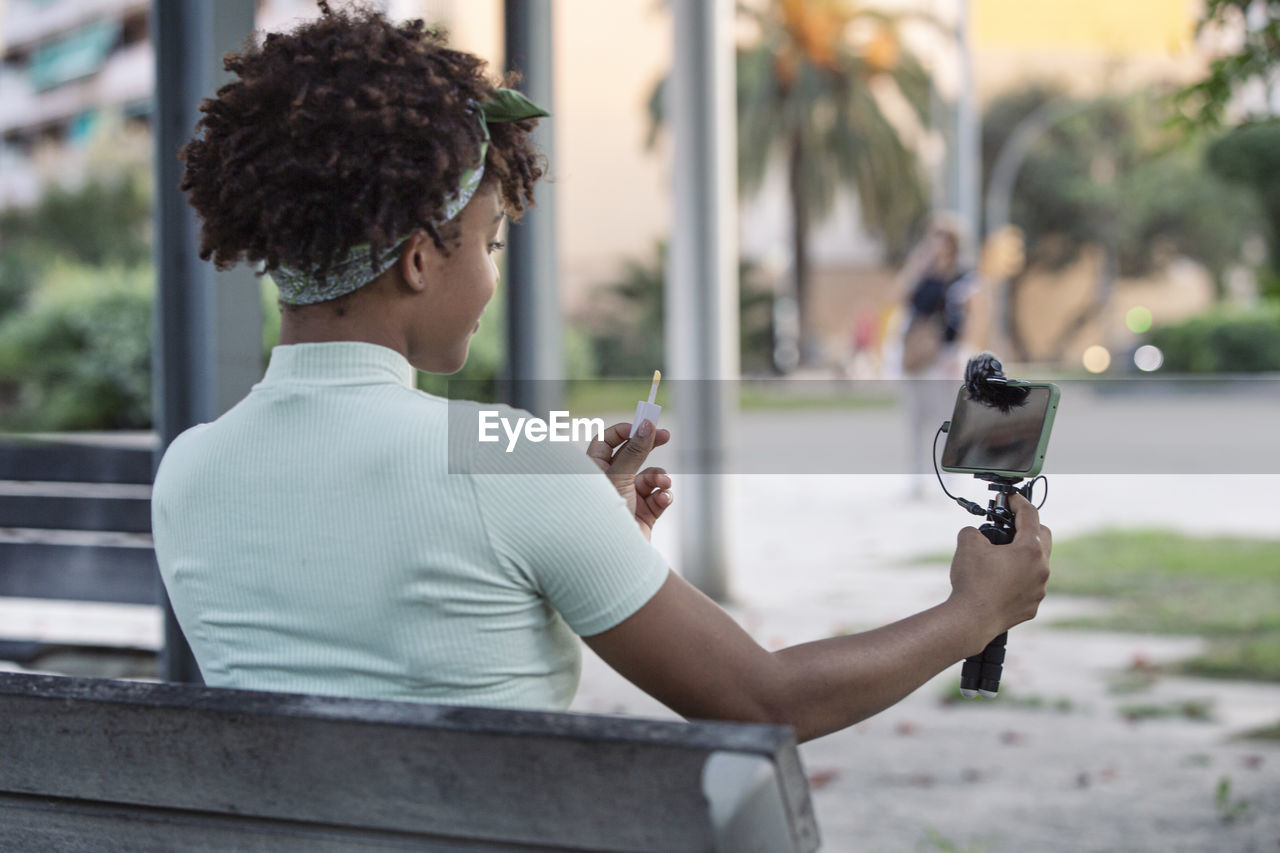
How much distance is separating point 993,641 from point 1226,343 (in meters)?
30.0

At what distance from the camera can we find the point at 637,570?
146 centimetres

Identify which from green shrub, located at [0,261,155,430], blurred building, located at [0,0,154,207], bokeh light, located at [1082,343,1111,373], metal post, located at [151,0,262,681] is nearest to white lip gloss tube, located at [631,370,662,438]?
metal post, located at [151,0,262,681]

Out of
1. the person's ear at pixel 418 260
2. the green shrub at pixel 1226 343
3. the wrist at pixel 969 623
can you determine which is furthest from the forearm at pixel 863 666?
the green shrub at pixel 1226 343

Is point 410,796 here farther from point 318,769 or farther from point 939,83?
point 939,83

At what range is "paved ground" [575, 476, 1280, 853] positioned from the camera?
13.2ft

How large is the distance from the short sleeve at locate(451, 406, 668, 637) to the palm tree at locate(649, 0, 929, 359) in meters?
28.0

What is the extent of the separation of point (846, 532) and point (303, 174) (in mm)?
8919

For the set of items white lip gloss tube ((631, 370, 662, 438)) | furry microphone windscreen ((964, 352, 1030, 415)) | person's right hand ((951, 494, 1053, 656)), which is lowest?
person's right hand ((951, 494, 1053, 656))

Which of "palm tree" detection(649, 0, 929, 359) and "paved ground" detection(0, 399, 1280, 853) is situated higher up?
"palm tree" detection(649, 0, 929, 359)

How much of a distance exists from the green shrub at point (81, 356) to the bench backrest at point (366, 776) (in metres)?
15.9

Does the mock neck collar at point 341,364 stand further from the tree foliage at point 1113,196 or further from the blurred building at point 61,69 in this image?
the blurred building at point 61,69

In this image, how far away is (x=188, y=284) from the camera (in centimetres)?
345

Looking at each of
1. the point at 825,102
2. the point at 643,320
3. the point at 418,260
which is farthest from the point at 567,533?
the point at 643,320

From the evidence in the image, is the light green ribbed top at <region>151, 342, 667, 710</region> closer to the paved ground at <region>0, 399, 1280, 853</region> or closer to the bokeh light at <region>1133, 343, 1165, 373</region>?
the paved ground at <region>0, 399, 1280, 853</region>
